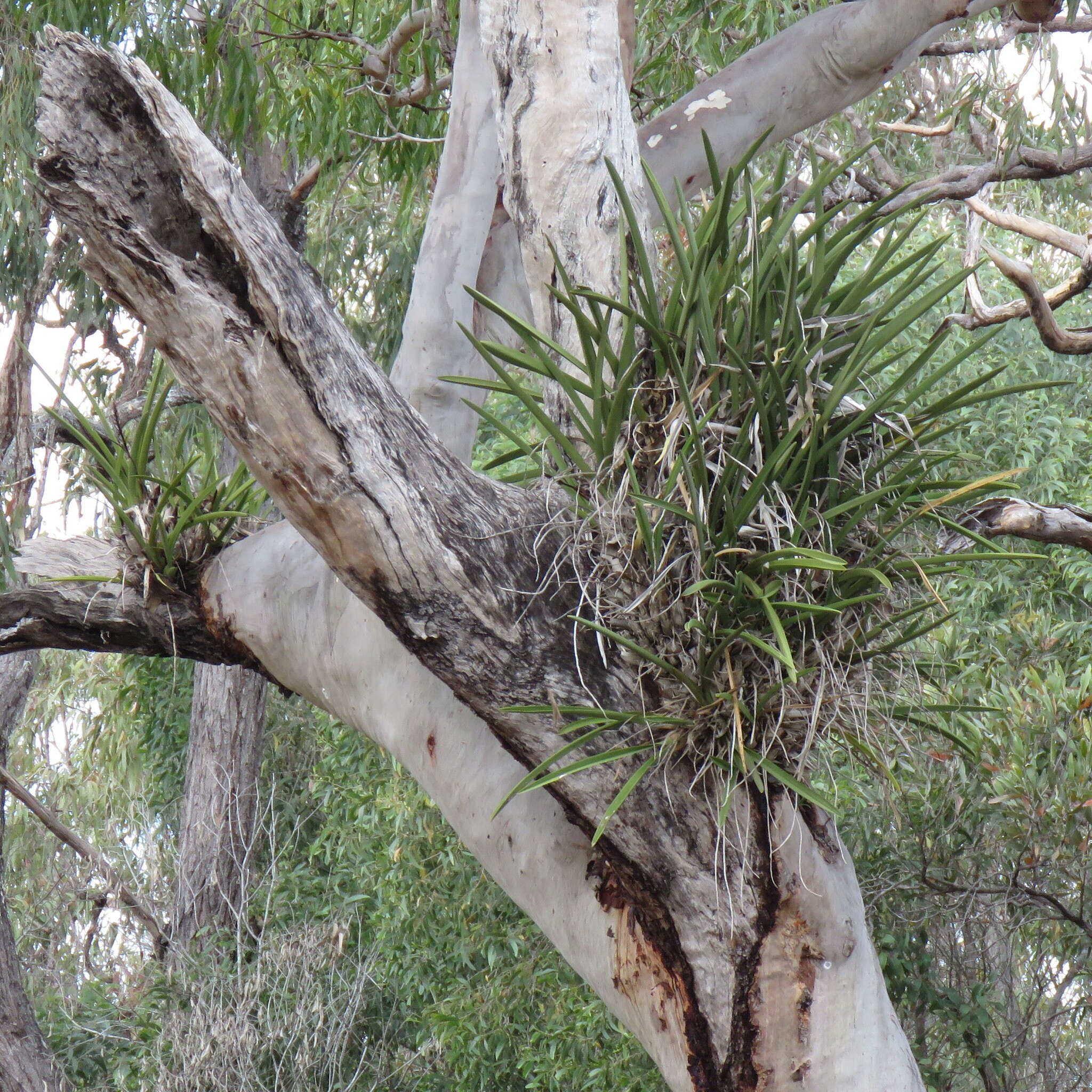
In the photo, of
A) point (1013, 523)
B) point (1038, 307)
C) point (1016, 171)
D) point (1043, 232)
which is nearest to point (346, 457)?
point (1013, 523)

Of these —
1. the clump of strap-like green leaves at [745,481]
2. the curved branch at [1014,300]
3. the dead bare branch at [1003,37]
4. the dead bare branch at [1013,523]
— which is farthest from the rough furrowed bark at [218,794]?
the clump of strap-like green leaves at [745,481]

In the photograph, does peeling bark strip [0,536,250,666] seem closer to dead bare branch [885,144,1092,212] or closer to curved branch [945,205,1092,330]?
curved branch [945,205,1092,330]

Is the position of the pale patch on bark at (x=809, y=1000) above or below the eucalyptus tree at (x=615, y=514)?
below

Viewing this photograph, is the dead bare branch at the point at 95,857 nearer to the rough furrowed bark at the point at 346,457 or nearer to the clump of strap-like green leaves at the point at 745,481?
the rough furrowed bark at the point at 346,457

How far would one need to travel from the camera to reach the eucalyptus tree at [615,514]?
1196mm

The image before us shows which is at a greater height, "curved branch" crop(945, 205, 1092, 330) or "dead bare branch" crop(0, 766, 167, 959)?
"curved branch" crop(945, 205, 1092, 330)

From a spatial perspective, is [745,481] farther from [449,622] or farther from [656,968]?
[656,968]

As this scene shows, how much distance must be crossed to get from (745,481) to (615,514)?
6.0 inches

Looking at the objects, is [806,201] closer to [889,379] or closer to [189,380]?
[189,380]

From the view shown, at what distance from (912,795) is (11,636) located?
242 centimetres

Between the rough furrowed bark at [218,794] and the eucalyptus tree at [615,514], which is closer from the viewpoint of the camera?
the eucalyptus tree at [615,514]

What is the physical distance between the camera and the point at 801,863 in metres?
1.36

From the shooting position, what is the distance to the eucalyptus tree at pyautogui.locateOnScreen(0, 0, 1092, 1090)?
47.1 inches

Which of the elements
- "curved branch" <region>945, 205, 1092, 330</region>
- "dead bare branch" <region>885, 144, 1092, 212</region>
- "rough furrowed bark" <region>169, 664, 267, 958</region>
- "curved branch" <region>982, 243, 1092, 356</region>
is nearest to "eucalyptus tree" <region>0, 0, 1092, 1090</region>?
"curved branch" <region>982, 243, 1092, 356</region>
